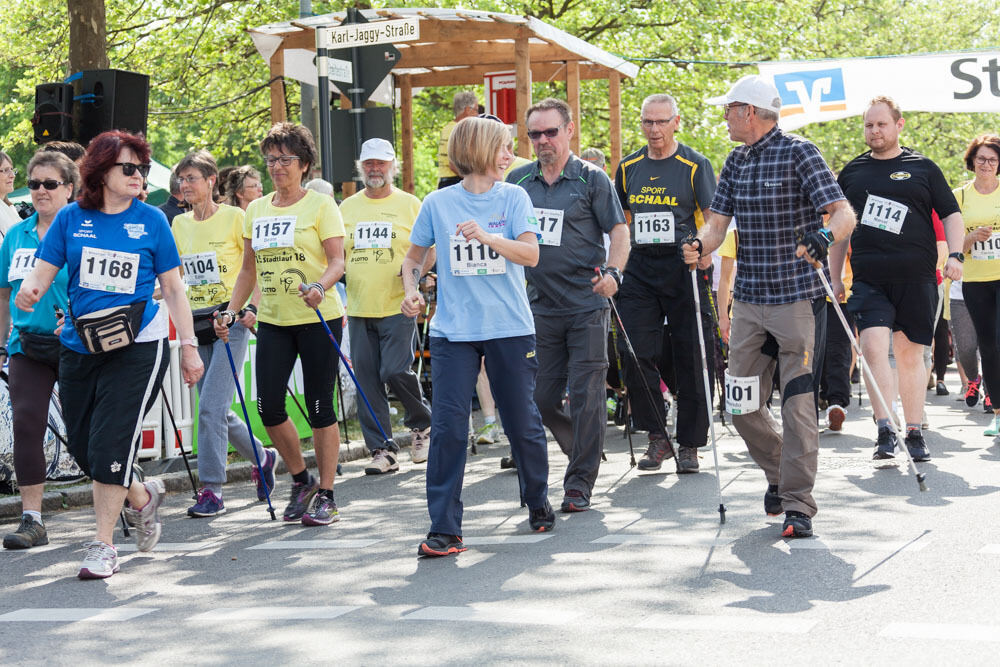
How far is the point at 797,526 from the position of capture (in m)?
6.61

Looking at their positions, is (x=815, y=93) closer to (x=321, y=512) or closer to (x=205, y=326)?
(x=205, y=326)

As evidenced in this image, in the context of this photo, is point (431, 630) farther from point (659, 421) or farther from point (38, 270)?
point (659, 421)

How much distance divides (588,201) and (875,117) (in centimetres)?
207

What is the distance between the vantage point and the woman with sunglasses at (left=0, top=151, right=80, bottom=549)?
7.39 m

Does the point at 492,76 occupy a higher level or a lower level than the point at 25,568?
higher

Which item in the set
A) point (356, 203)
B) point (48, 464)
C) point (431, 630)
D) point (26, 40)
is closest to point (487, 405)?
point (356, 203)

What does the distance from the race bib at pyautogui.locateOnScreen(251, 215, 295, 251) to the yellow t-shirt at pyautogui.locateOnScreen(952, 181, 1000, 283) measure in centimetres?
501

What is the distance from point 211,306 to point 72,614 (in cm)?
318

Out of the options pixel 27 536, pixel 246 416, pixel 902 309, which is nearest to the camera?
pixel 27 536

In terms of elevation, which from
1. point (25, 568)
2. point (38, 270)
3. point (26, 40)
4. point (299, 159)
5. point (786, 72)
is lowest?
point (25, 568)

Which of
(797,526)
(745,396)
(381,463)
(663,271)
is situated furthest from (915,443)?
(381,463)

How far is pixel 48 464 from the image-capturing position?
9320 mm

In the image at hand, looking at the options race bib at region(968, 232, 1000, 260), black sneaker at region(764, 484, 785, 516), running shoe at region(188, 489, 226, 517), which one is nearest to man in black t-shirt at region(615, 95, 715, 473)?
black sneaker at region(764, 484, 785, 516)

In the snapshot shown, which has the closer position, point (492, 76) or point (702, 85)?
point (492, 76)
